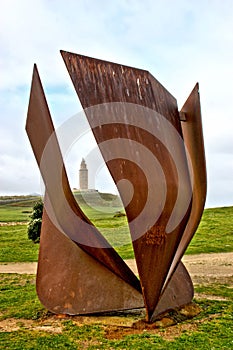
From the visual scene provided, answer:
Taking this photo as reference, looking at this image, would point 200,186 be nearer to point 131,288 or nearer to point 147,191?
point 147,191

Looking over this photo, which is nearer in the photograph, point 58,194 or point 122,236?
point 58,194

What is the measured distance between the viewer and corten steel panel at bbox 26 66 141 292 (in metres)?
7.23

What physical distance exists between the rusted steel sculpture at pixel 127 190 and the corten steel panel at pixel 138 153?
2 cm

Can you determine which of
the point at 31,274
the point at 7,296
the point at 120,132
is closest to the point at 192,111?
the point at 120,132

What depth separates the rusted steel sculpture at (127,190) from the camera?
6.82 meters

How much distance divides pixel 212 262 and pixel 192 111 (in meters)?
8.75

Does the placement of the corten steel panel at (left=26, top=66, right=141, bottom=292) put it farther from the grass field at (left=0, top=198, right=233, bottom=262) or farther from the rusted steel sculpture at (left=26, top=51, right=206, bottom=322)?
the grass field at (left=0, top=198, right=233, bottom=262)

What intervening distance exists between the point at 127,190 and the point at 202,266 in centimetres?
855

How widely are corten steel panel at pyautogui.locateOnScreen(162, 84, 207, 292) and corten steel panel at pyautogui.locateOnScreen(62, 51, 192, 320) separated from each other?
391 mm

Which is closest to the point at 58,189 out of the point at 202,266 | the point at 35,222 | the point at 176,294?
the point at 176,294

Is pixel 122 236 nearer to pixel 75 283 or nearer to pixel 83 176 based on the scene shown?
pixel 83 176

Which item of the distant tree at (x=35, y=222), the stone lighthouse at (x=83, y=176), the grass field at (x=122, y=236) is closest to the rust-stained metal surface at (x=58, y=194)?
the stone lighthouse at (x=83, y=176)

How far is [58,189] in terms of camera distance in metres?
7.53

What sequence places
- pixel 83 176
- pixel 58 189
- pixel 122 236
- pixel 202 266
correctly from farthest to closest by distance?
1. pixel 122 236
2. pixel 202 266
3. pixel 83 176
4. pixel 58 189
